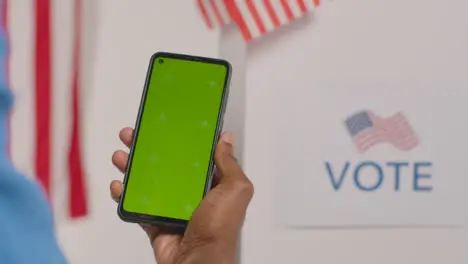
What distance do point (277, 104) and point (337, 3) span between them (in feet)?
0.39

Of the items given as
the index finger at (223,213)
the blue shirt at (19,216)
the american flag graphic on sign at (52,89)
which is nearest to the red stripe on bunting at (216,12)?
the american flag graphic on sign at (52,89)

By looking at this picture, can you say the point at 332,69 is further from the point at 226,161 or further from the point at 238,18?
the point at 226,161

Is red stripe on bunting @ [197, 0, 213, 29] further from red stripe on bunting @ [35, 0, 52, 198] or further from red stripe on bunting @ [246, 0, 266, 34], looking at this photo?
red stripe on bunting @ [35, 0, 52, 198]

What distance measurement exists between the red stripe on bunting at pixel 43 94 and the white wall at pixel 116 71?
4 centimetres

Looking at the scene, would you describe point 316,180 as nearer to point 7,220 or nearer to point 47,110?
point 47,110

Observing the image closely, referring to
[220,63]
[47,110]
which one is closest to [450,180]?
[220,63]

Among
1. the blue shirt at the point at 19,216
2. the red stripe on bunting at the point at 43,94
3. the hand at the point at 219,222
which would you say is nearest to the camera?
the blue shirt at the point at 19,216

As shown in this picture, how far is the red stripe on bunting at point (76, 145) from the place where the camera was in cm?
65

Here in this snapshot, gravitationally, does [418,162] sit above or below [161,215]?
below

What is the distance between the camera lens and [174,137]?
0.53 m

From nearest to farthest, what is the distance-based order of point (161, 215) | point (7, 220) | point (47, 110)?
point (7, 220)
point (161, 215)
point (47, 110)

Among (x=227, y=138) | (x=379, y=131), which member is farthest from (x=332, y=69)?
(x=227, y=138)

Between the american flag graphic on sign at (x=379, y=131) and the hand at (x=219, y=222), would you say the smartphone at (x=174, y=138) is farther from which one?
the american flag graphic on sign at (x=379, y=131)

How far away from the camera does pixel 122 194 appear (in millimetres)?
525
